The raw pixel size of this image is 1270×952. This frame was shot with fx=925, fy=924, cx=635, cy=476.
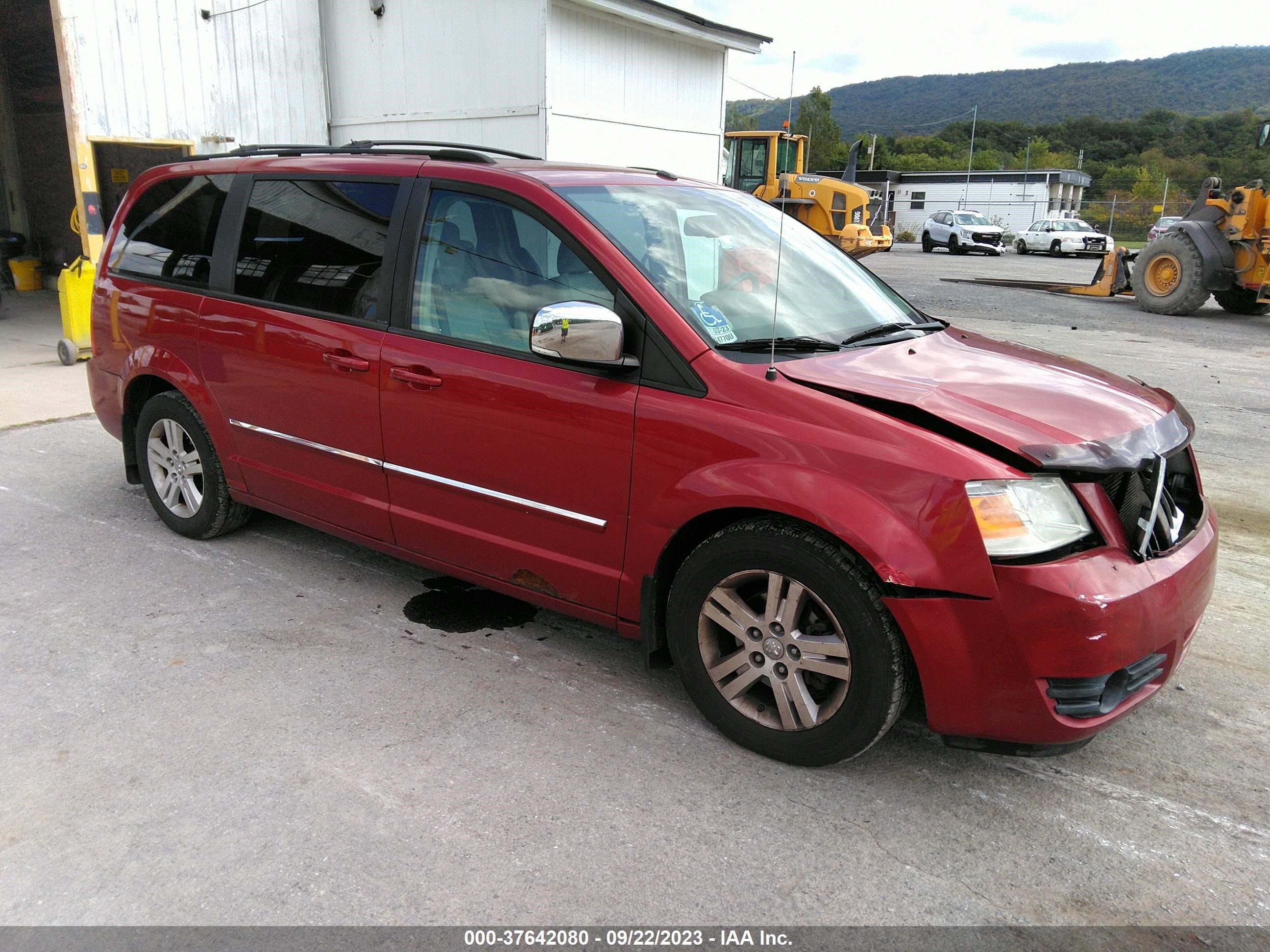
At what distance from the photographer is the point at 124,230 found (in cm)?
484

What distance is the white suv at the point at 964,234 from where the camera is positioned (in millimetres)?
38438

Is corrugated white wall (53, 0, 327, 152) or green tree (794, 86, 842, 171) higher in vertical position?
green tree (794, 86, 842, 171)

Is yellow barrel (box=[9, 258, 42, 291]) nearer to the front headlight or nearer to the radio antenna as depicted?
the radio antenna

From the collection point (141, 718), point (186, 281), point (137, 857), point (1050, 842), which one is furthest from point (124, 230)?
point (1050, 842)

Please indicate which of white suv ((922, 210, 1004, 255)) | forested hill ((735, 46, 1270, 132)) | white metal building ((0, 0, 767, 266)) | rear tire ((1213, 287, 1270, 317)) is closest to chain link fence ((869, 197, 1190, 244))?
white suv ((922, 210, 1004, 255))

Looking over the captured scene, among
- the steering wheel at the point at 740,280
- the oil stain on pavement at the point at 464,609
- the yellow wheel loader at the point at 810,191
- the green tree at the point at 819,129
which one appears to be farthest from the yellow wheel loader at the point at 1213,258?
the green tree at the point at 819,129

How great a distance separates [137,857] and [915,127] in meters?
165

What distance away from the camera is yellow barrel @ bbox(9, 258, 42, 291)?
1572cm

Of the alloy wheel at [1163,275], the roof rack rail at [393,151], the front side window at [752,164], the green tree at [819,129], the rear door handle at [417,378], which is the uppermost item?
the green tree at [819,129]

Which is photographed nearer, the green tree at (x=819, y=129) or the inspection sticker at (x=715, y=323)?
the inspection sticker at (x=715, y=323)

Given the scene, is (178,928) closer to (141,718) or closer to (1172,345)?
(141,718)

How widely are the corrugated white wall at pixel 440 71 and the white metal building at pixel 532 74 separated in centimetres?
1

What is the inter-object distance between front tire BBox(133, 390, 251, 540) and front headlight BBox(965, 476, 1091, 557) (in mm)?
3556

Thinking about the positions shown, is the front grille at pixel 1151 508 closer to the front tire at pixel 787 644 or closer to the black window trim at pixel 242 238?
the front tire at pixel 787 644
